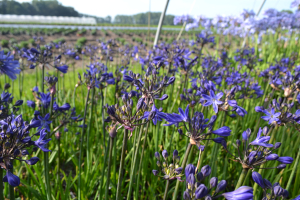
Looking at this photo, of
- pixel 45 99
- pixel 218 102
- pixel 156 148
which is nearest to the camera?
pixel 218 102

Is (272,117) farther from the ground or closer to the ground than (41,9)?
closer to the ground

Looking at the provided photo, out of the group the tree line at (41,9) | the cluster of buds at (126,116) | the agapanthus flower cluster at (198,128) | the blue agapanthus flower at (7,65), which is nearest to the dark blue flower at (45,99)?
the blue agapanthus flower at (7,65)

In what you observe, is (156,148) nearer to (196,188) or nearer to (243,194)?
(196,188)

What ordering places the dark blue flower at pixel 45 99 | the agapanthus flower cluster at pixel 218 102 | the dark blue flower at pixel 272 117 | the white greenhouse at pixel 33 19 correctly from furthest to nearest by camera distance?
the white greenhouse at pixel 33 19
the dark blue flower at pixel 45 99
the dark blue flower at pixel 272 117
the agapanthus flower cluster at pixel 218 102

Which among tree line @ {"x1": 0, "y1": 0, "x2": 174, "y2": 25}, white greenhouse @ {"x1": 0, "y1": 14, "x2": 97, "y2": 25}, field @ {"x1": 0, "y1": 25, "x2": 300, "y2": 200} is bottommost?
field @ {"x1": 0, "y1": 25, "x2": 300, "y2": 200}

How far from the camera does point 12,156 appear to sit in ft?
4.23

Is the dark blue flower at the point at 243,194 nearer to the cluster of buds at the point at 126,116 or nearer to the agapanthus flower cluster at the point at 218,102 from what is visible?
the cluster of buds at the point at 126,116

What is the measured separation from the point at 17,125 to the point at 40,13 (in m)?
132

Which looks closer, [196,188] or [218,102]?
[196,188]

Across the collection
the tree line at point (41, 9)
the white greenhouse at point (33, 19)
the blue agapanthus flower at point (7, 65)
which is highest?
the tree line at point (41, 9)

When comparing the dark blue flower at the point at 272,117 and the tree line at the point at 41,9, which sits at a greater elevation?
the tree line at the point at 41,9

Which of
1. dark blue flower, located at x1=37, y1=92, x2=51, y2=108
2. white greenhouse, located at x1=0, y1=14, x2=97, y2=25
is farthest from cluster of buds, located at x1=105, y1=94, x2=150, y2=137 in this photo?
white greenhouse, located at x1=0, y1=14, x2=97, y2=25

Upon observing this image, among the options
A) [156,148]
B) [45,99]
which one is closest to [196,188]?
[156,148]

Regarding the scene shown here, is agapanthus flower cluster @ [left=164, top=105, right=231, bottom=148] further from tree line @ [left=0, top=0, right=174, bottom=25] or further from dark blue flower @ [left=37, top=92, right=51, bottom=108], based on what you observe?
tree line @ [left=0, top=0, right=174, bottom=25]
